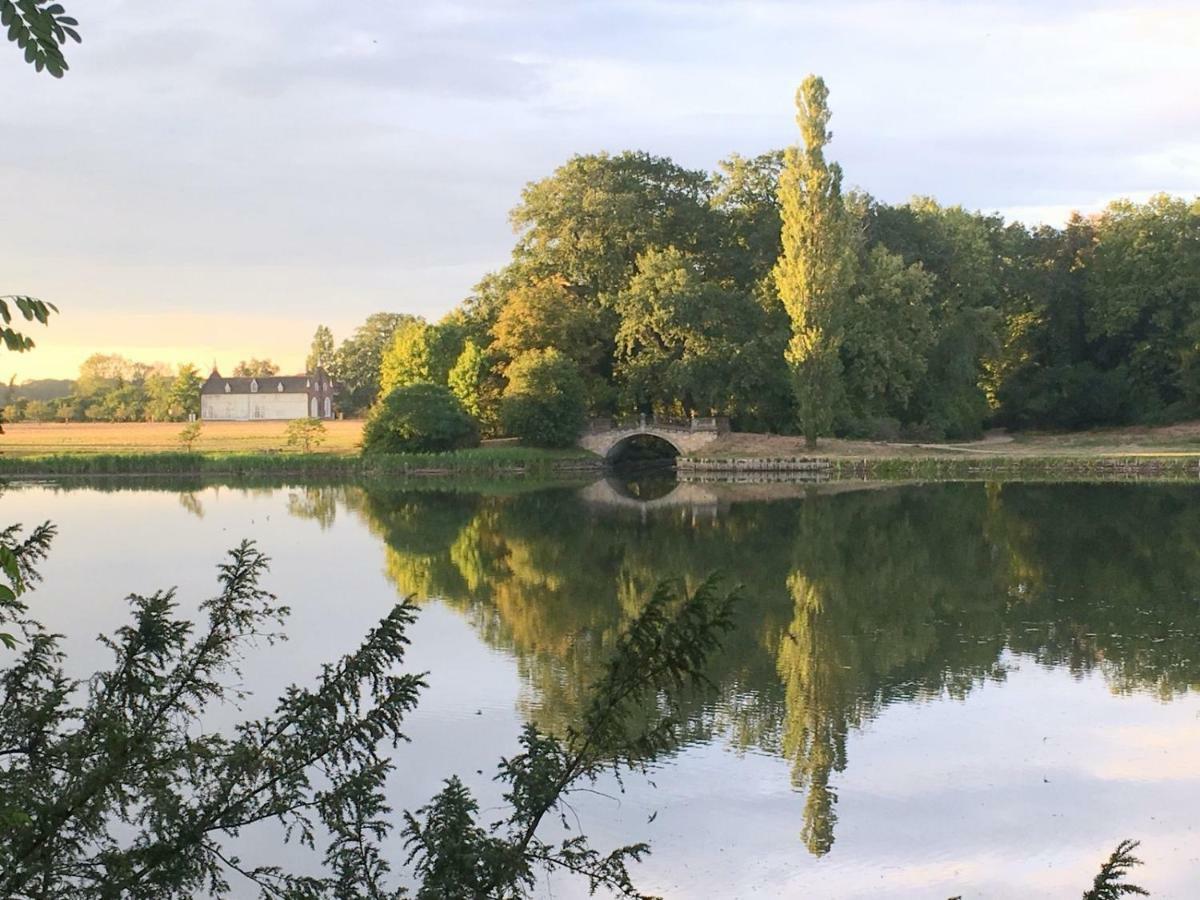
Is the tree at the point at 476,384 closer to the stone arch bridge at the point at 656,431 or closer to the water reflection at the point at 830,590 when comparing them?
the stone arch bridge at the point at 656,431

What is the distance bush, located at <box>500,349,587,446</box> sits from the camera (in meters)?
54.3

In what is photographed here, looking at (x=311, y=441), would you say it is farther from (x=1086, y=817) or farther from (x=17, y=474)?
(x=1086, y=817)

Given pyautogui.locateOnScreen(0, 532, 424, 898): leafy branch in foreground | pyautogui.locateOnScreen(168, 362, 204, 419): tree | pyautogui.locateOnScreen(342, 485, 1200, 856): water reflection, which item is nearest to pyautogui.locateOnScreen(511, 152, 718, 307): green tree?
pyautogui.locateOnScreen(342, 485, 1200, 856): water reflection

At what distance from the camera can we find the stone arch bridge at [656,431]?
55.5m

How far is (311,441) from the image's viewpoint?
62.6 metres

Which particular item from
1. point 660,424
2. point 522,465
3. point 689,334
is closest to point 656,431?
point 660,424

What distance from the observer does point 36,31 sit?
10.1 feet

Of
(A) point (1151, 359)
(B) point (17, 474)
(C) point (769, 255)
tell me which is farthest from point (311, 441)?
(A) point (1151, 359)

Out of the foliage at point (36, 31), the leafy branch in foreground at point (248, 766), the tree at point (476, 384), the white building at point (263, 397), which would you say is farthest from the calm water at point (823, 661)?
the white building at point (263, 397)

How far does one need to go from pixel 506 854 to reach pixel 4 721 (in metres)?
2.37

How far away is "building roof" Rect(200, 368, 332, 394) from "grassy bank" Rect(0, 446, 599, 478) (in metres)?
42.0

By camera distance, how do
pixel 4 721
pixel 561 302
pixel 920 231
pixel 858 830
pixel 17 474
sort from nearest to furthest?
pixel 4 721
pixel 858 830
pixel 17 474
pixel 561 302
pixel 920 231

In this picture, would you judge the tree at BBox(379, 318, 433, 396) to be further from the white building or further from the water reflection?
the white building

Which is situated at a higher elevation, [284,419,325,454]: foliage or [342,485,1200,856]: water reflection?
[284,419,325,454]: foliage
